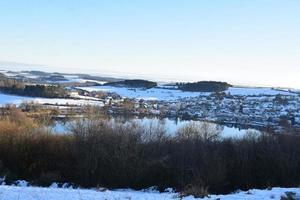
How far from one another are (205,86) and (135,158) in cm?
11498

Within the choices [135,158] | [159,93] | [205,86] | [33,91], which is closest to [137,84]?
[159,93]

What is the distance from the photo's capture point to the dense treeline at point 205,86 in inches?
5930

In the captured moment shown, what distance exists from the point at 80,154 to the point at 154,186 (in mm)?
7492

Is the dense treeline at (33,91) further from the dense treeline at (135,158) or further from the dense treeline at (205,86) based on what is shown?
the dense treeline at (135,158)

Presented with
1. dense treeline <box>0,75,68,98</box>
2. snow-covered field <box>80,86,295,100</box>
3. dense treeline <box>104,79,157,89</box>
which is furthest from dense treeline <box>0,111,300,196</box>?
dense treeline <box>104,79,157,89</box>

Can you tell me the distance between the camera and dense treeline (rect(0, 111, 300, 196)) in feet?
121

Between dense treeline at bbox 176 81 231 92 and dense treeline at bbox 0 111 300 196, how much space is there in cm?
10526

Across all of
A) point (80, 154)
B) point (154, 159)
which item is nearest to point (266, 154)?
point (154, 159)

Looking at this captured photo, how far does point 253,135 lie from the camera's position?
161 ft

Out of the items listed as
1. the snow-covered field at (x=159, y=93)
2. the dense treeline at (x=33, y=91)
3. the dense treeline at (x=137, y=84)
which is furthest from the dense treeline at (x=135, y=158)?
the dense treeline at (x=137, y=84)

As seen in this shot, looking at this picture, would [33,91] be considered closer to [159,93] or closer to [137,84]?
[159,93]

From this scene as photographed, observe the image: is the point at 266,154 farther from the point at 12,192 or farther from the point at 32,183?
the point at 12,192

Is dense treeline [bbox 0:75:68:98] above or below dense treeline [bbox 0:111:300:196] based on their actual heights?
below

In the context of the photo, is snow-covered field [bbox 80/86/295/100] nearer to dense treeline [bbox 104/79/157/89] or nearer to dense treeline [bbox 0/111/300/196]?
dense treeline [bbox 104/79/157/89]
